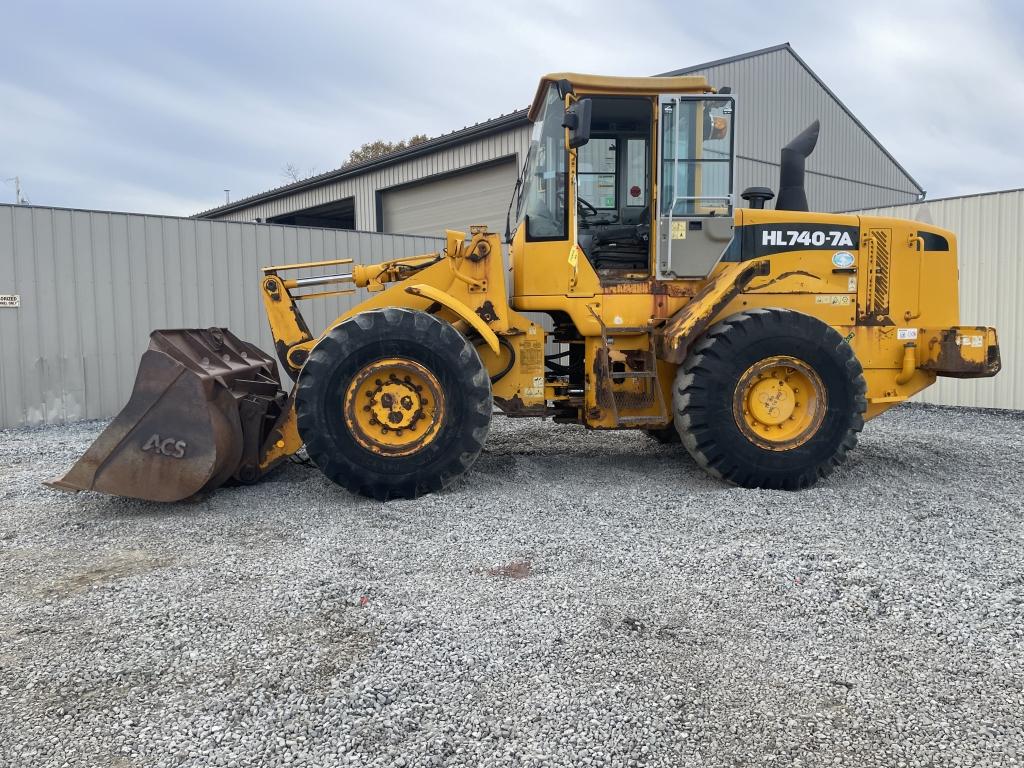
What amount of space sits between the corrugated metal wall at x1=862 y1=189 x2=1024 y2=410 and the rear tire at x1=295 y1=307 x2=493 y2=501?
849 cm

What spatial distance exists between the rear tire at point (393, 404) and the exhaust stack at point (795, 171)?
3.24 m

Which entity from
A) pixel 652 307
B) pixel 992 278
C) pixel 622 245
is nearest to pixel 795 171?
pixel 622 245

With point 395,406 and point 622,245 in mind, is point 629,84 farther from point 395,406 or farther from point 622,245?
point 395,406

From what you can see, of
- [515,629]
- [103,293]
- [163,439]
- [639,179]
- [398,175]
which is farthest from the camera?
[398,175]

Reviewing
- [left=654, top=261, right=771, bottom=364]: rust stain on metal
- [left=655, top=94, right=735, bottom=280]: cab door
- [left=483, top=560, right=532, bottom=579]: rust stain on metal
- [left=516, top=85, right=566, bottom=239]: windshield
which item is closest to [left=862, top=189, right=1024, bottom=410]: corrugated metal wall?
[left=654, top=261, right=771, bottom=364]: rust stain on metal

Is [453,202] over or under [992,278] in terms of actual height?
over

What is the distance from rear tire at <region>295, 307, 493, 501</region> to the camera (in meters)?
5.09

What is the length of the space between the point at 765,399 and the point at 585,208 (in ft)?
6.67

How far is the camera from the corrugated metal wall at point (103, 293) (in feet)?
30.1

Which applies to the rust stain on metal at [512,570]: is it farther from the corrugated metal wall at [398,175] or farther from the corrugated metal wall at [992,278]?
the corrugated metal wall at [398,175]

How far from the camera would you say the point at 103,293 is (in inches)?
381

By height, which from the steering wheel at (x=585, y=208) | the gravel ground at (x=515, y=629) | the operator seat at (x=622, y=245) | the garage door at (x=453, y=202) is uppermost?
the garage door at (x=453, y=202)

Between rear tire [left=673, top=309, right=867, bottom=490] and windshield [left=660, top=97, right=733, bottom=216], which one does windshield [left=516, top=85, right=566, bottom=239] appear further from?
rear tire [left=673, top=309, right=867, bottom=490]

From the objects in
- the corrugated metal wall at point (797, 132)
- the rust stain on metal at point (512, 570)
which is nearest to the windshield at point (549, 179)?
the rust stain on metal at point (512, 570)
